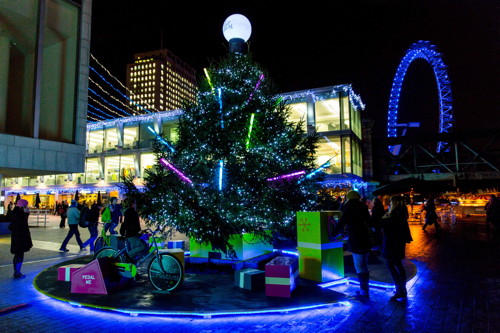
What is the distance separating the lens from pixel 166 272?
21.6ft

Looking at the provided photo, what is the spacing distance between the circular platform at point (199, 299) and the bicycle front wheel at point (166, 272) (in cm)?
16

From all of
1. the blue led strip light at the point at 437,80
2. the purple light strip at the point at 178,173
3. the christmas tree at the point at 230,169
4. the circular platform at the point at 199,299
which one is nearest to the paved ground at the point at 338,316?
the circular platform at the point at 199,299

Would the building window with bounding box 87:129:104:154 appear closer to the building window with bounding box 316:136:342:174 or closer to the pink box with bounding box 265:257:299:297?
the building window with bounding box 316:136:342:174

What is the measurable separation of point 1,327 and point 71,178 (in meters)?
43.2

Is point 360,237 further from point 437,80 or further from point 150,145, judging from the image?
point 437,80

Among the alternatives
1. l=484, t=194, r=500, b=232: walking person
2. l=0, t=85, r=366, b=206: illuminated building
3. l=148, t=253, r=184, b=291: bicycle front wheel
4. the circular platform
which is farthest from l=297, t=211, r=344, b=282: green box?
l=0, t=85, r=366, b=206: illuminated building

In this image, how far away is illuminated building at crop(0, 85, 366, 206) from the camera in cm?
3045

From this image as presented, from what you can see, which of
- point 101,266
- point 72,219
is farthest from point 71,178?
point 101,266

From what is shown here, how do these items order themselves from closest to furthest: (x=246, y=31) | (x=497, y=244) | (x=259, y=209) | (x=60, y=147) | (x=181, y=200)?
(x=181, y=200) < (x=259, y=209) < (x=60, y=147) < (x=246, y=31) < (x=497, y=244)

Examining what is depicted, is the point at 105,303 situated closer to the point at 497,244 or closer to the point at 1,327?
the point at 1,327

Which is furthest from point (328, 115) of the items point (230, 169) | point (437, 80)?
point (230, 169)

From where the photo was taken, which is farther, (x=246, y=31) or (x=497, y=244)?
(x=497, y=244)

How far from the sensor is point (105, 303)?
5867 millimetres

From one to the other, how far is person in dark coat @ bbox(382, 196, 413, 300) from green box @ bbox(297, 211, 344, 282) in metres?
1.32
